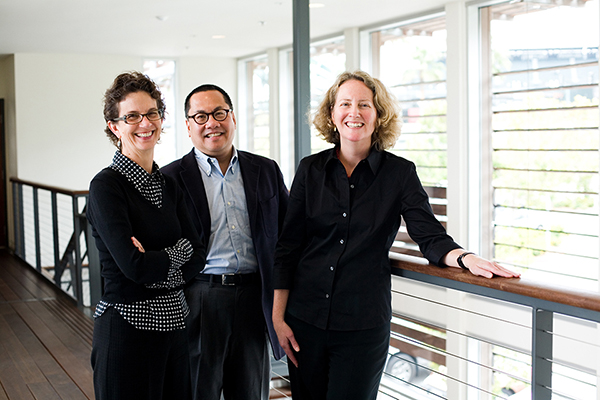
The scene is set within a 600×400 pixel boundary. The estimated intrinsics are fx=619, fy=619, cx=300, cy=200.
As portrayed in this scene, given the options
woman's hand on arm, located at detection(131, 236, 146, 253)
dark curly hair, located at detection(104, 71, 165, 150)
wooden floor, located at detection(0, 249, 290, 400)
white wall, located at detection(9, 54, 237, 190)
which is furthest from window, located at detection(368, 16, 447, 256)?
woman's hand on arm, located at detection(131, 236, 146, 253)

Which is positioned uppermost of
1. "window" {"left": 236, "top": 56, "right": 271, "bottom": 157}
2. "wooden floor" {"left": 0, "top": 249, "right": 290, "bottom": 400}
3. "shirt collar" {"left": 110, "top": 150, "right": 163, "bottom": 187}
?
"window" {"left": 236, "top": 56, "right": 271, "bottom": 157}

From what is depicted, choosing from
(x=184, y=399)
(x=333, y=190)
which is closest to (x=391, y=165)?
(x=333, y=190)

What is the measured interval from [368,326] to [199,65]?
8247mm

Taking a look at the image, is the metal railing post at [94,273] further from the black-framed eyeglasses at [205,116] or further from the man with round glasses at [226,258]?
the black-framed eyeglasses at [205,116]

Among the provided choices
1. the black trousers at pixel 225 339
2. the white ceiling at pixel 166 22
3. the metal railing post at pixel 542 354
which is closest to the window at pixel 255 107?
the white ceiling at pixel 166 22

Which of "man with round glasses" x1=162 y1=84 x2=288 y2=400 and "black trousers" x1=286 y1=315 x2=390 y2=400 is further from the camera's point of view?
"man with round glasses" x1=162 y1=84 x2=288 y2=400

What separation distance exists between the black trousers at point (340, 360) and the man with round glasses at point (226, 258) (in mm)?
280

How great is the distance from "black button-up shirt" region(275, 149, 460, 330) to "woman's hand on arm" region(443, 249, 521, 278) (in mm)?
27

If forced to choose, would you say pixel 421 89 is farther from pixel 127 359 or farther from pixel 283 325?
pixel 127 359

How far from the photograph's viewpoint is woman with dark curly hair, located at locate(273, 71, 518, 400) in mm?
1824

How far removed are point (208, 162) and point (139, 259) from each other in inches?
24.3

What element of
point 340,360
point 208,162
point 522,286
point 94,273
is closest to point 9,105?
point 94,273

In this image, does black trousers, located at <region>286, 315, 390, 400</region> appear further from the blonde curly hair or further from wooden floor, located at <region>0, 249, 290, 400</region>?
wooden floor, located at <region>0, 249, 290, 400</region>

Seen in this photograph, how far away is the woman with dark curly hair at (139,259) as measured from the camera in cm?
171
